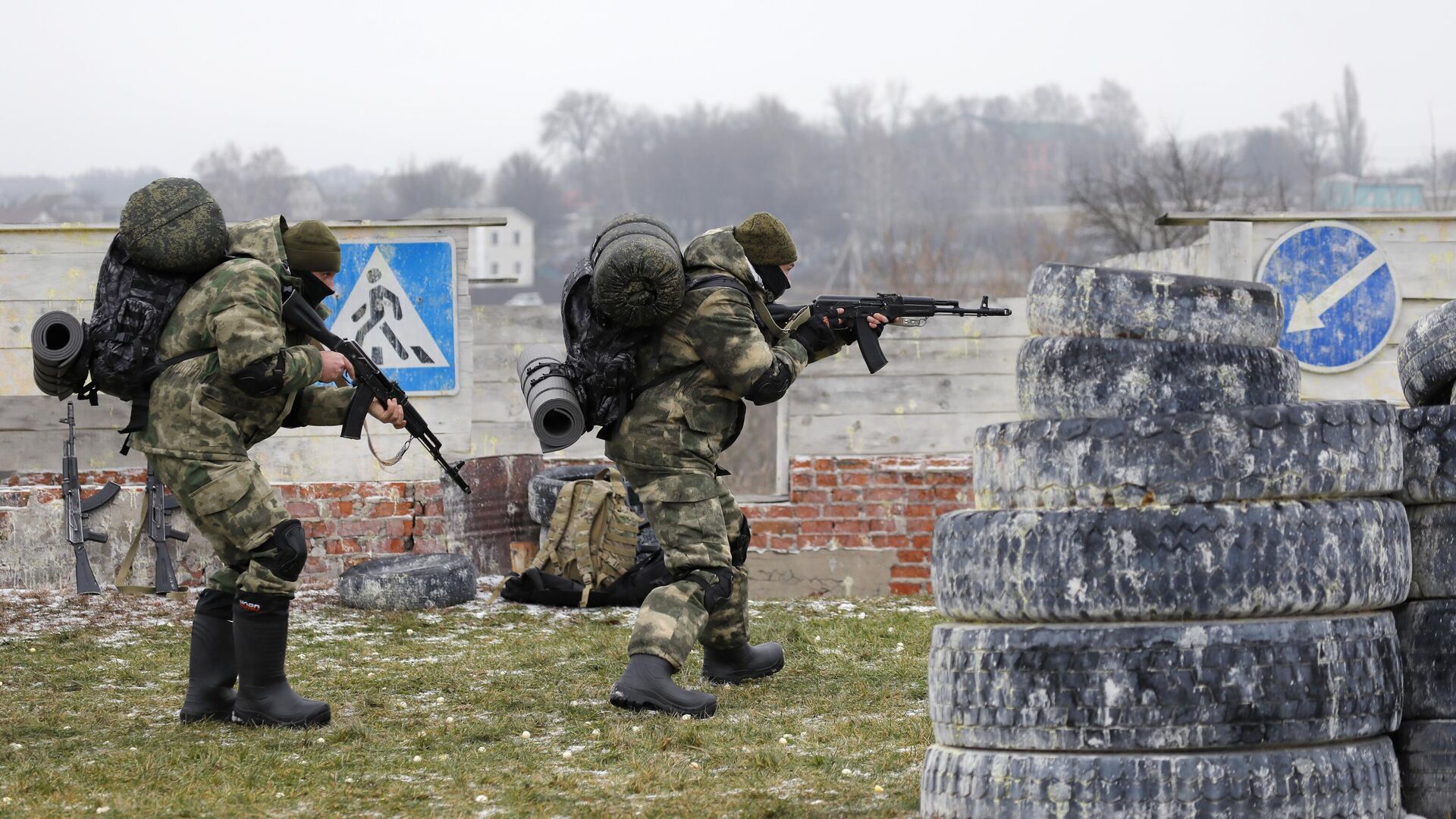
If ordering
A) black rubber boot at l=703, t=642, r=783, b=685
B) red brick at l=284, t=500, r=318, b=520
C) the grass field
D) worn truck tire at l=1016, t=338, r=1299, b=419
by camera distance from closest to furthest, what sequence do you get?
worn truck tire at l=1016, t=338, r=1299, b=419 → the grass field → black rubber boot at l=703, t=642, r=783, b=685 → red brick at l=284, t=500, r=318, b=520

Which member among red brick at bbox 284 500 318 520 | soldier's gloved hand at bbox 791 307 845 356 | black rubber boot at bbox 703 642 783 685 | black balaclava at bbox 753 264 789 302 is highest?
black balaclava at bbox 753 264 789 302

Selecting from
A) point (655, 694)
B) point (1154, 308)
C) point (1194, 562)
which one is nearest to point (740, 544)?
point (655, 694)

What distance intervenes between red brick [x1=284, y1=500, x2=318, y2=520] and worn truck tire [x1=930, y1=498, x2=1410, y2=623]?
7.03 meters

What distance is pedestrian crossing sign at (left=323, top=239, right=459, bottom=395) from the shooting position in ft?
32.4

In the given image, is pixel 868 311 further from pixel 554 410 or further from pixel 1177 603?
pixel 1177 603

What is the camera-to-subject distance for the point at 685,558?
5754mm

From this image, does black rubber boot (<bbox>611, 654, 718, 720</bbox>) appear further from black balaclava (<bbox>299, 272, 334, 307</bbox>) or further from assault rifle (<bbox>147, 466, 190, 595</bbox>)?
assault rifle (<bbox>147, 466, 190, 595</bbox>)

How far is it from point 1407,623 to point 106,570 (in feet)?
25.5

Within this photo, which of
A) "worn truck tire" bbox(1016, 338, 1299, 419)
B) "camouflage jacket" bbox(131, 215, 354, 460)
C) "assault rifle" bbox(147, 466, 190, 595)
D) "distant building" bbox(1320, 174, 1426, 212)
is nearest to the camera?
"worn truck tire" bbox(1016, 338, 1299, 419)

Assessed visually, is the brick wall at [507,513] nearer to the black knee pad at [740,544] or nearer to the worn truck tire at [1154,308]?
the black knee pad at [740,544]

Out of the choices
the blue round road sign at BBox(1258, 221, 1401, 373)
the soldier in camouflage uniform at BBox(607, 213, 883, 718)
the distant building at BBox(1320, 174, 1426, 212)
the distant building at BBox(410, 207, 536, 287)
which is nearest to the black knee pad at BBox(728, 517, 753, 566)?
the soldier in camouflage uniform at BBox(607, 213, 883, 718)

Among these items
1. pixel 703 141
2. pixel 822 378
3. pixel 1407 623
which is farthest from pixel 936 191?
pixel 1407 623

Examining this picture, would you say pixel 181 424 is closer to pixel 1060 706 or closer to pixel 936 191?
pixel 1060 706

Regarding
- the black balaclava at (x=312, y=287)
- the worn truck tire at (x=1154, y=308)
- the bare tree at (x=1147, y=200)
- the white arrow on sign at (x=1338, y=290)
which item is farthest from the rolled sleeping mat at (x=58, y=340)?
the bare tree at (x=1147, y=200)
